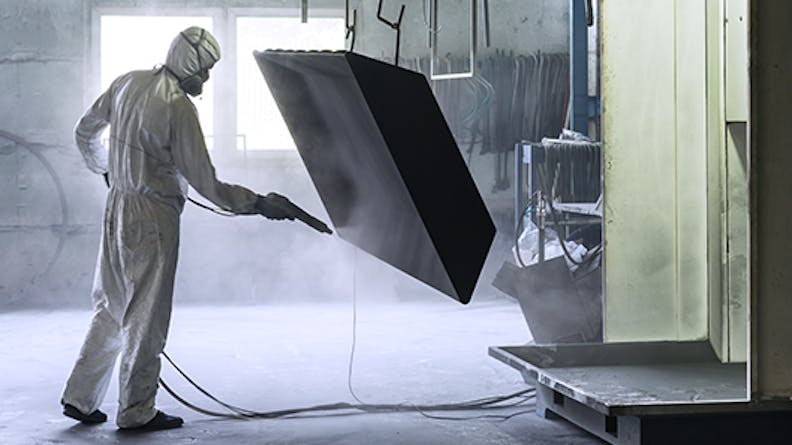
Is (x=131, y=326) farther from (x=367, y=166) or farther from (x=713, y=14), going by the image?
(x=713, y=14)

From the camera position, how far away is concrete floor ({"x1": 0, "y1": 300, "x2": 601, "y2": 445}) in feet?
Result: 13.0

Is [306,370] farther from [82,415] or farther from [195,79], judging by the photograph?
[195,79]

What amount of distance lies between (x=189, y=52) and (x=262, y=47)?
4.70 meters

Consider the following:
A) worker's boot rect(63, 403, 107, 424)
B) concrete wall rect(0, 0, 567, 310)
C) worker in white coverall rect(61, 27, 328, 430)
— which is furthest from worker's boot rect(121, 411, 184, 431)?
concrete wall rect(0, 0, 567, 310)

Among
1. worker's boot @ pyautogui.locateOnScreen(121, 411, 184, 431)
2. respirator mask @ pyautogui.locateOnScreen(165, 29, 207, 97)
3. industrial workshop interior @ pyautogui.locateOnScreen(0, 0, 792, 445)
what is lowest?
worker's boot @ pyautogui.locateOnScreen(121, 411, 184, 431)

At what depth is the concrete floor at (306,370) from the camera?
397cm

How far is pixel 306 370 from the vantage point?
539 centimetres

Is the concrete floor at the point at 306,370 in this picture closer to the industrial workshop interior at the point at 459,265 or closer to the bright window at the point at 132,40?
the industrial workshop interior at the point at 459,265

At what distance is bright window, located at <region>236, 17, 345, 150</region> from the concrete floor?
1.46 meters

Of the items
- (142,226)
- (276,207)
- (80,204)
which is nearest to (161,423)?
(142,226)

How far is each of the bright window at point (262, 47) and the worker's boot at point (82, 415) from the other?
4813 millimetres

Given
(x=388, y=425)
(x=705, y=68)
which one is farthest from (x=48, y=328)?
(x=705, y=68)

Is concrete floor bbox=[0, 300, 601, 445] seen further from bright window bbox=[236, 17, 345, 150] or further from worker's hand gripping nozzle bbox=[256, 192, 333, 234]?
bright window bbox=[236, 17, 345, 150]

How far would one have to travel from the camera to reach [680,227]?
436 centimetres
